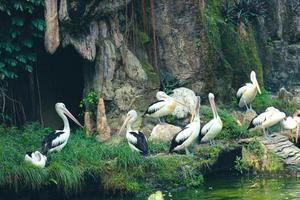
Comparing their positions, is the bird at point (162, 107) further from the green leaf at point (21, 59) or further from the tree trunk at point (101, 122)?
the green leaf at point (21, 59)

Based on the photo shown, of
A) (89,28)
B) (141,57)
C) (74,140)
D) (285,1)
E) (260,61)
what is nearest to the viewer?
(74,140)

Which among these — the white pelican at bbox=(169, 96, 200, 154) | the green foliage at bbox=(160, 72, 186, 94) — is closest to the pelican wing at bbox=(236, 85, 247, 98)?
the green foliage at bbox=(160, 72, 186, 94)

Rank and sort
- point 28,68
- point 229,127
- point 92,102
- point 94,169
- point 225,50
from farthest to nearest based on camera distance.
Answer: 1. point 225,50
2. point 92,102
3. point 229,127
4. point 28,68
5. point 94,169

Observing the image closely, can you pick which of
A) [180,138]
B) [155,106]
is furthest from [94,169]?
[155,106]

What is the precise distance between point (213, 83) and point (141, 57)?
6.70 feet

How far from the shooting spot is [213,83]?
2178cm

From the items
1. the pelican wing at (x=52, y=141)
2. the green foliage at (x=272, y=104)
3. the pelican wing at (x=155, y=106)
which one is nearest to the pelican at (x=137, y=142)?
the pelican wing at (x=52, y=141)

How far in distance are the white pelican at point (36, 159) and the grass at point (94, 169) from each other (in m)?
0.10

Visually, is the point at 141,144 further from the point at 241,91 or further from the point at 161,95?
the point at 241,91

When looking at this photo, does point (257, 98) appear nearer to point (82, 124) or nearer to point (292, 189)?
point (82, 124)

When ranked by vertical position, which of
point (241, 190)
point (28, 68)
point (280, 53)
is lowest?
point (241, 190)

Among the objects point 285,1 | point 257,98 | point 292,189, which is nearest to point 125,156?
point 292,189

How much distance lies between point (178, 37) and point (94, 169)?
627 cm

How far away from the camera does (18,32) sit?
1908cm
